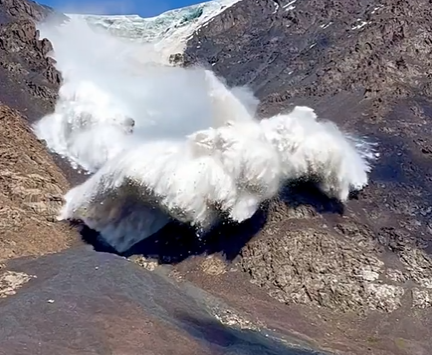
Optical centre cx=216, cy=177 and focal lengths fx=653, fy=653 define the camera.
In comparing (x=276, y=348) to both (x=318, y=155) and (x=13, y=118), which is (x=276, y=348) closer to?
(x=318, y=155)

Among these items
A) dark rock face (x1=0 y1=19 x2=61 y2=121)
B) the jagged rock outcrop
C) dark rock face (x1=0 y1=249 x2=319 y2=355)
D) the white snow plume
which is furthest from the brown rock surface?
the jagged rock outcrop

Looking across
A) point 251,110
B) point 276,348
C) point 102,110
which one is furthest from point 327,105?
point 276,348

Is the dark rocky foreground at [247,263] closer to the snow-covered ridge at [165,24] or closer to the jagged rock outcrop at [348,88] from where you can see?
the jagged rock outcrop at [348,88]

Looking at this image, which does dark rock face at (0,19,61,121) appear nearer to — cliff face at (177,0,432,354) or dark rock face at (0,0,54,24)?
dark rock face at (0,0,54,24)

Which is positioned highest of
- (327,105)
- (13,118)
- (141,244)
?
(327,105)

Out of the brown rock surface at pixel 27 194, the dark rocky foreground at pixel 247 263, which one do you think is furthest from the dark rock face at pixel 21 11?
the brown rock surface at pixel 27 194

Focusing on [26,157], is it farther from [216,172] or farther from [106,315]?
[106,315]

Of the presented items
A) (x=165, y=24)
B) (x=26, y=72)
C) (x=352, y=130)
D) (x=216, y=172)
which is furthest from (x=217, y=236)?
(x=165, y=24)
